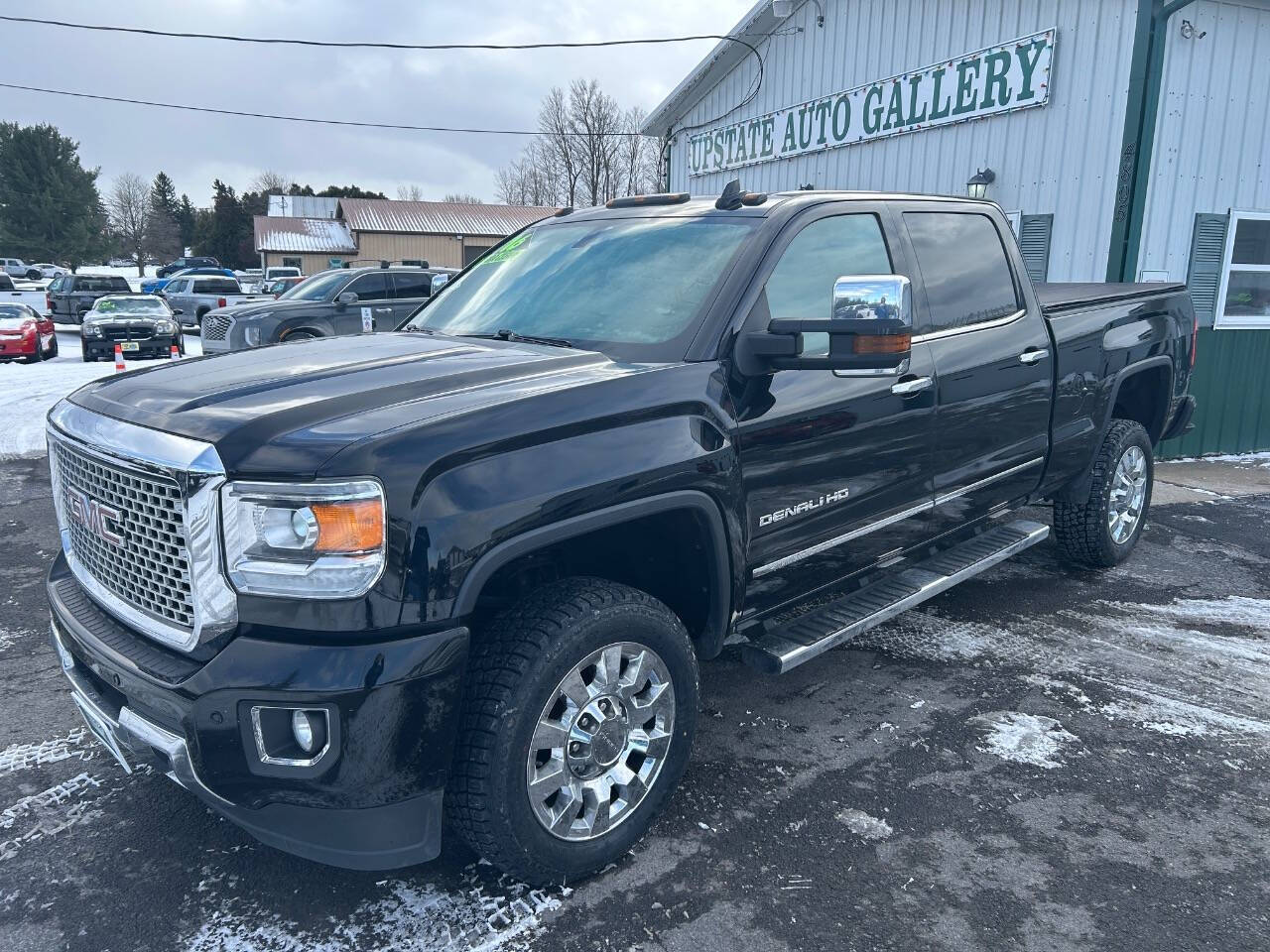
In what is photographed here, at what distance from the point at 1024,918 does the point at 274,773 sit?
200cm

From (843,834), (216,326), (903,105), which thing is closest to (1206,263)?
(903,105)

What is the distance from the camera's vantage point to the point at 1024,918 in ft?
8.54

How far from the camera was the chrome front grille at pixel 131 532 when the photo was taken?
93.6 inches

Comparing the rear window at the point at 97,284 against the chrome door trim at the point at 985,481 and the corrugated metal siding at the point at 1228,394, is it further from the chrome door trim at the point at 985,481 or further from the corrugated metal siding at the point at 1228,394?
the chrome door trim at the point at 985,481

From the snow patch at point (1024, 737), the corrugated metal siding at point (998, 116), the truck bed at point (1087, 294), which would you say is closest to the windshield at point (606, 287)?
the snow patch at point (1024, 737)

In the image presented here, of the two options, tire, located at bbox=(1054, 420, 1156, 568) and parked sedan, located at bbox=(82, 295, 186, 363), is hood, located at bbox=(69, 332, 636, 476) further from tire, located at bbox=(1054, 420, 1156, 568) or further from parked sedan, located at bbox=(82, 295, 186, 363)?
parked sedan, located at bbox=(82, 295, 186, 363)

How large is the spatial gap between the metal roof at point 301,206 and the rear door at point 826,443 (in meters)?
71.1

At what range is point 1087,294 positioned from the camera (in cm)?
536

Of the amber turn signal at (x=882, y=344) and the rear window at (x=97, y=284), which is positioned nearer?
the amber turn signal at (x=882, y=344)

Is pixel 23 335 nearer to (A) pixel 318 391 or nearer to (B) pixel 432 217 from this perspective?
(A) pixel 318 391

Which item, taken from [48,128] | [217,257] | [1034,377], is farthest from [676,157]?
[217,257]

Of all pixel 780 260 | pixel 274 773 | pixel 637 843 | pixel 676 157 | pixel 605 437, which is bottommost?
pixel 637 843

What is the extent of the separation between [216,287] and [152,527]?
98.3ft

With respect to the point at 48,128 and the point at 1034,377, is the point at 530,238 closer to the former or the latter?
the point at 1034,377
